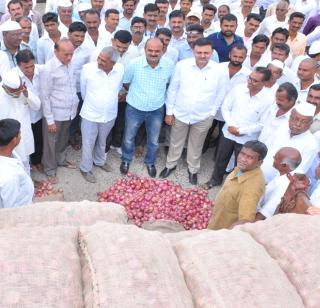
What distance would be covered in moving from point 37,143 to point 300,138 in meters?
3.47

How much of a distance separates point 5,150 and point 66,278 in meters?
1.71

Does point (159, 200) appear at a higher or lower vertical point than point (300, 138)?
lower

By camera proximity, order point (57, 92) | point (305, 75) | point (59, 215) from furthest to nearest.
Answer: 1. point (305, 75)
2. point (57, 92)
3. point (59, 215)

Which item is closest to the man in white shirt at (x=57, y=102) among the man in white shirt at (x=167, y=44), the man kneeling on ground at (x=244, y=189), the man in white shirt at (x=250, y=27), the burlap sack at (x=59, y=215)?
the man in white shirt at (x=167, y=44)

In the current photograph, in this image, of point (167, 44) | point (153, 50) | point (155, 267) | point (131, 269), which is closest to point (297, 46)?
point (167, 44)

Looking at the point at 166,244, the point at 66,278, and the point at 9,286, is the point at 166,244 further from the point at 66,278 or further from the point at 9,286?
the point at 9,286

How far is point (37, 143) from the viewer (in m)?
5.91

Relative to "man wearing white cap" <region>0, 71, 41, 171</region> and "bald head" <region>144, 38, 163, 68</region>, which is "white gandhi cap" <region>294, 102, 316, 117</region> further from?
"man wearing white cap" <region>0, 71, 41, 171</region>

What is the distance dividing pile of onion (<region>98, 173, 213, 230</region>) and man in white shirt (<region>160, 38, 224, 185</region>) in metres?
0.51

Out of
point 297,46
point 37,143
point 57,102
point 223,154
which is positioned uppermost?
point 297,46

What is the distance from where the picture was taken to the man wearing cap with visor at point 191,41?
6.39 meters

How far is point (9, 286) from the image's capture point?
2.24 metres

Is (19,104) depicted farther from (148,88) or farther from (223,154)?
(223,154)

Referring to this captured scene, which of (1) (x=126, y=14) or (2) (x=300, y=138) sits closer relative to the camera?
(2) (x=300, y=138)
